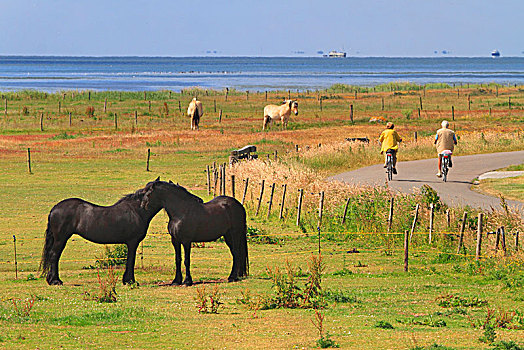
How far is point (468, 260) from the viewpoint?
18.9 metres

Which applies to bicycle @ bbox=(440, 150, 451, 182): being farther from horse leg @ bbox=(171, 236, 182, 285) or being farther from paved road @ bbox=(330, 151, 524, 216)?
horse leg @ bbox=(171, 236, 182, 285)

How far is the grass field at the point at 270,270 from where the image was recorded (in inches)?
452

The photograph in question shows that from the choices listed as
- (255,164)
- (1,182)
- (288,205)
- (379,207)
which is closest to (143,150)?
(1,182)

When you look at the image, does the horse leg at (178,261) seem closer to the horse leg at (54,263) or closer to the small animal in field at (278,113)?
the horse leg at (54,263)

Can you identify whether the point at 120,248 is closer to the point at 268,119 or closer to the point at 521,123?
the point at 268,119

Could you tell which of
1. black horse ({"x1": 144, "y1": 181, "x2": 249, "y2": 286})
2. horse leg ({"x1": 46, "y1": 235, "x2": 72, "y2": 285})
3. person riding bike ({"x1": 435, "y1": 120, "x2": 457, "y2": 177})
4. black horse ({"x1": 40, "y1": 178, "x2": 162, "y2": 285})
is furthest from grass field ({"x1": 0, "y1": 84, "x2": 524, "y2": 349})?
person riding bike ({"x1": 435, "y1": 120, "x2": 457, "y2": 177})

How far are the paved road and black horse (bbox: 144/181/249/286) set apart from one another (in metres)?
9.71

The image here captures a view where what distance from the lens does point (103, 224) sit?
51.9 ft

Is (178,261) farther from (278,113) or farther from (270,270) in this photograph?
(278,113)

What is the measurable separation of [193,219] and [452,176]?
18.1 m

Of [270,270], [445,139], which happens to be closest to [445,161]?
[445,139]

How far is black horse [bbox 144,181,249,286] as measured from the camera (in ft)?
51.2

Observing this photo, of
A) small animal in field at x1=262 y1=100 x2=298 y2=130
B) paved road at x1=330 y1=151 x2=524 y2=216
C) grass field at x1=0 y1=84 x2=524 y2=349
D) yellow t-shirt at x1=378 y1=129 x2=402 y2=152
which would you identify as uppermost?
small animal in field at x1=262 y1=100 x2=298 y2=130

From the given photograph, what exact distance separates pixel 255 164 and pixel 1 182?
11.6 meters
